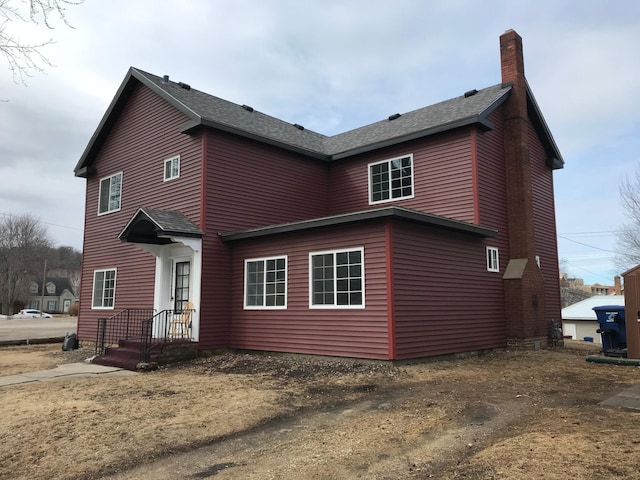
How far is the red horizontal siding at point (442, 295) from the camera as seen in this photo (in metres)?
10.5

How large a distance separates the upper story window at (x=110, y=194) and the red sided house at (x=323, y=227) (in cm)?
7

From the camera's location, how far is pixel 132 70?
16000mm

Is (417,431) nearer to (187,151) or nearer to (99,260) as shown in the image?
(187,151)

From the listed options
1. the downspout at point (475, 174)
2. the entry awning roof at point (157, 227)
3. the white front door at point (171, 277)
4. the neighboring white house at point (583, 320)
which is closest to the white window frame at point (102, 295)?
the white front door at point (171, 277)

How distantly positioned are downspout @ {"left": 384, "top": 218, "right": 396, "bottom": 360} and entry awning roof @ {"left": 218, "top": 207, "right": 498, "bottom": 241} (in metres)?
0.36

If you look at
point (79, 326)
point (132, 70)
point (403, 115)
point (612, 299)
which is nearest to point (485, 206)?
point (403, 115)

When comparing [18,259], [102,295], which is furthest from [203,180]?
[18,259]

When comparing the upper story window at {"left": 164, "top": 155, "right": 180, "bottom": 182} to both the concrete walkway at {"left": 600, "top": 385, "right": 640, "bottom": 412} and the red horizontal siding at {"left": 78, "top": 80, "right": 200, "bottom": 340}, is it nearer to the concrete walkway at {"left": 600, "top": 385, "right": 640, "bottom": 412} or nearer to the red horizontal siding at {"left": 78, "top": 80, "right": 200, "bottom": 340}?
the red horizontal siding at {"left": 78, "top": 80, "right": 200, "bottom": 340}

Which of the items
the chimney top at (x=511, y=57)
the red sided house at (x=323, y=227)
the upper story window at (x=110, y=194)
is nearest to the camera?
the red sided house at (x=323, y=227)

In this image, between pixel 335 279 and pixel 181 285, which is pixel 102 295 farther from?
pixel 335 279

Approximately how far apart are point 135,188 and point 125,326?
4482 mm

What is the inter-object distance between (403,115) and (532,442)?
1481cm

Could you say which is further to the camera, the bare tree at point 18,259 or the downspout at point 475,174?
the bare tree at point 18,259

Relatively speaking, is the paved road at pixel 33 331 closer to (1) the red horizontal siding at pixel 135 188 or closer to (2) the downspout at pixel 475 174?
(1) the red horizontal siding at pixel 135 188
